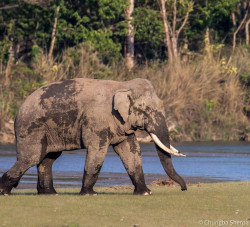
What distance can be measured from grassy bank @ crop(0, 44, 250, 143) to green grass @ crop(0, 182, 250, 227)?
80.3 feet

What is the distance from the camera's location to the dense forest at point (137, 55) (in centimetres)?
4288

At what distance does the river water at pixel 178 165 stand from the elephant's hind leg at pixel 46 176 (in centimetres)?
373

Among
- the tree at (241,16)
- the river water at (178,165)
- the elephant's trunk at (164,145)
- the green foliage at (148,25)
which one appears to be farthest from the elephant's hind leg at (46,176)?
the tree at (241,16)

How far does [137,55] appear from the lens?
52.8 metres

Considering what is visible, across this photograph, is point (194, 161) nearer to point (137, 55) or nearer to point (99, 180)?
point (99, 180)

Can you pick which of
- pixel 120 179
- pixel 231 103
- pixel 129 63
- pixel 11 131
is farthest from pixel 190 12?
pixel 120 179

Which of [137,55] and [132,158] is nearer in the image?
[132,158]

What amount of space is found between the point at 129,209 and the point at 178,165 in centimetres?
1563

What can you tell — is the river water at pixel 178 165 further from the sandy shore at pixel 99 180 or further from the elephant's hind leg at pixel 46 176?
the elephant's hind leg at pixel 46 176

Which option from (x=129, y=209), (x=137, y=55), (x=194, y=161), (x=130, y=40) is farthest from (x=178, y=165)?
(x=137, y=55)

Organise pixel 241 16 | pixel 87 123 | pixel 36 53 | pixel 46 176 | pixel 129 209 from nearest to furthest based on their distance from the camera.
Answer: pixel 129 209 < pixel 87 123 < pixel 46 176 < pixel 36 53 < pixel 241 16

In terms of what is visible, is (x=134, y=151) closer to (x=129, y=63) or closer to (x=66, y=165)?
(x=66, y=165)

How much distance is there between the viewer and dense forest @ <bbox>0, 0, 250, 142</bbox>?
4288 centimetres

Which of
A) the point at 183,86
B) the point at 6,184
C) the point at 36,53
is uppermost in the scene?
the point at 6,184
